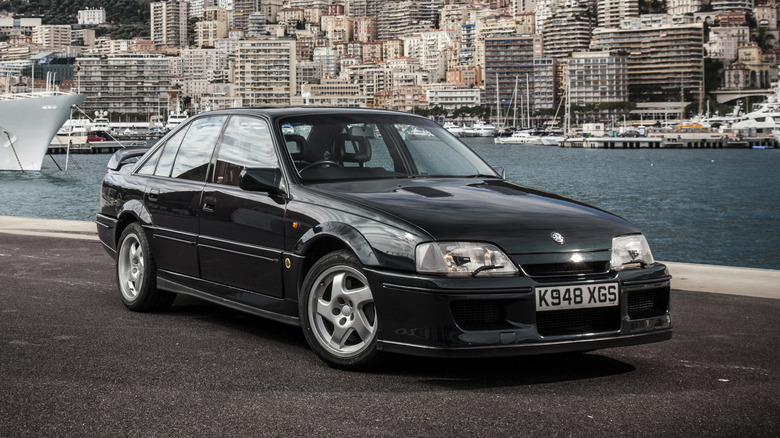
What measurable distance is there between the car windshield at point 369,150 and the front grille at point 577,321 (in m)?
1.47

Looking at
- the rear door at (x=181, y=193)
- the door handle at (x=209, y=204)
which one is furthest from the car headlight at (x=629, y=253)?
the rear door at (x=181, y=193)

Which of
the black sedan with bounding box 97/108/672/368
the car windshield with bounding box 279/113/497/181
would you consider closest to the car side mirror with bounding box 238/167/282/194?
the black sedan with bounding box 97/108/672/368

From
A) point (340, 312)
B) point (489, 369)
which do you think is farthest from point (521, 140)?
point (340, 312)

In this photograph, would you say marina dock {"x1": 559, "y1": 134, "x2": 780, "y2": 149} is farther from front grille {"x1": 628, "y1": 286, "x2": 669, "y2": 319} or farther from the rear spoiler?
front grille {"x1": 628, "y1": 286, "x2": 669, "y2": 319}

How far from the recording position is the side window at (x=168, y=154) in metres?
6.99

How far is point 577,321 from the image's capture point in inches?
192

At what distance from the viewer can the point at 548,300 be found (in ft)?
15.6

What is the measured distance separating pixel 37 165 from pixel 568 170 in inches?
1693

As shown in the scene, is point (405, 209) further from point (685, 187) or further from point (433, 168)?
point (685, 187)

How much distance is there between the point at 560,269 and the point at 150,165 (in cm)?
353

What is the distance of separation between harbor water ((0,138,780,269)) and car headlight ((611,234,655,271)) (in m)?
14.8

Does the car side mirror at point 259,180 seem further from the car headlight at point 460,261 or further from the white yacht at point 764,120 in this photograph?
the white yacht at point 764,120

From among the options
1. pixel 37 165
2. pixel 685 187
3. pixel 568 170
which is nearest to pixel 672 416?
pixel 685 187

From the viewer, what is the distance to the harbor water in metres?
35.5
